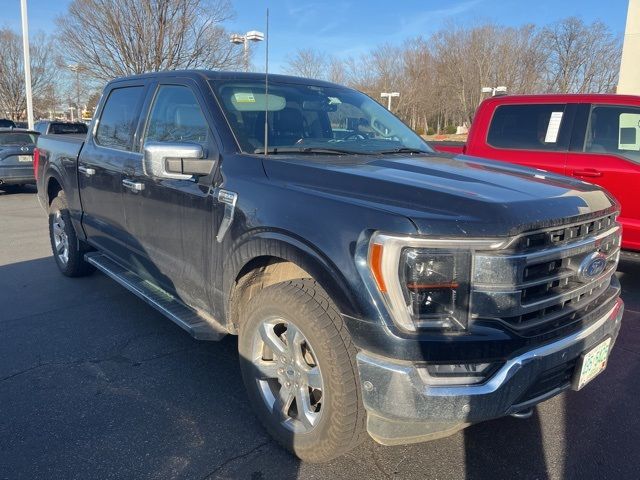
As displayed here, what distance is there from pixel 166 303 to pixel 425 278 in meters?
2.17

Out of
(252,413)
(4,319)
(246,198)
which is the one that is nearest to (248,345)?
(252,413)

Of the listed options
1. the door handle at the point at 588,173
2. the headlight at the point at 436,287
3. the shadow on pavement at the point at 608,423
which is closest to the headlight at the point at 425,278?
the headlight at the point at 436,287

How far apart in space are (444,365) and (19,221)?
9.44 m

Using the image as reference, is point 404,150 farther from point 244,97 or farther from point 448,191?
point 448,191

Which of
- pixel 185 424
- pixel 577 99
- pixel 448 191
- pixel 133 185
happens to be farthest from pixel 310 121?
pixel 577 99

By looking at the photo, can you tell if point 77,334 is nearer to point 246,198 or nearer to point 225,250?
point 225,250

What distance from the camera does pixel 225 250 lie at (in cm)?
287

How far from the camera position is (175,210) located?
329cm

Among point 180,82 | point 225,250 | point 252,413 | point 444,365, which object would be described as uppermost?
point 180,82

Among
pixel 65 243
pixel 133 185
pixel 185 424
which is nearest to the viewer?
pixel 185 424

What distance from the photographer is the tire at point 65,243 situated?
5395 mm

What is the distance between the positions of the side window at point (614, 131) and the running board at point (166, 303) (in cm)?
439

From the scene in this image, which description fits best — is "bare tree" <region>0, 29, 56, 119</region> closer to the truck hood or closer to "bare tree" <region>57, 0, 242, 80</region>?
"bare tree" <region>57, 0, 242, 80</region>

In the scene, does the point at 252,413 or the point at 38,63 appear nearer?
the point at 252,413
